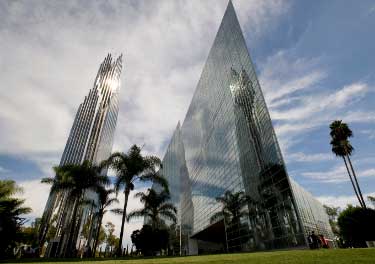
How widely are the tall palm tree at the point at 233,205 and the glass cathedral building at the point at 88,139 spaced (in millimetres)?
37712

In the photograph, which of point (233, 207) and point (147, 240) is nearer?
point (147, 240)

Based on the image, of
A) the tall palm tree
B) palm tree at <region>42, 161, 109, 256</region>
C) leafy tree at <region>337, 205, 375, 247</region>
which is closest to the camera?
leafy tree at <region>337, 205, 375, 247</region>

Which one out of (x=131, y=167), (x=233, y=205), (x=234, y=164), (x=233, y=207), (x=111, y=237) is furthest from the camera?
(x=111, y=237)

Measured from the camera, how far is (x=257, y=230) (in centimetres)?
2222

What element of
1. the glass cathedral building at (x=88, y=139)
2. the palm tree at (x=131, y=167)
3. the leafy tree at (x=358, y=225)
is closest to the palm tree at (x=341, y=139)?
the leafy tree at (x=358, y=225)

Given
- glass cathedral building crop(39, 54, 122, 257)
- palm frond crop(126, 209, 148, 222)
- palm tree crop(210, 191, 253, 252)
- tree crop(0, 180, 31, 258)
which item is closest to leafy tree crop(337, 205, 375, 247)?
palm tree crop(210, 191, 253, 252)

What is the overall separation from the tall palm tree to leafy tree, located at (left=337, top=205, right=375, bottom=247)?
11758 mm

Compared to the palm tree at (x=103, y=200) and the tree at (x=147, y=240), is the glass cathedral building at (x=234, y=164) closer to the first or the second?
the tree at (x=147, y=240)

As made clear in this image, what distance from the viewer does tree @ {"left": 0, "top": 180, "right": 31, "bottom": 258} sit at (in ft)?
54.7

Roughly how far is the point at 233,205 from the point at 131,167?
13.9 m

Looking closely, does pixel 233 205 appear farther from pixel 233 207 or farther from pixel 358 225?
pixel 358 225

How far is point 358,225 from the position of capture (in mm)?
24078

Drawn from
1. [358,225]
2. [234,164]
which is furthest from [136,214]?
[358,225]

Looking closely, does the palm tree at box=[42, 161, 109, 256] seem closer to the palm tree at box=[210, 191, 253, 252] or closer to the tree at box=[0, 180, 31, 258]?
the tree at box=[0, 180, 31, 258]
